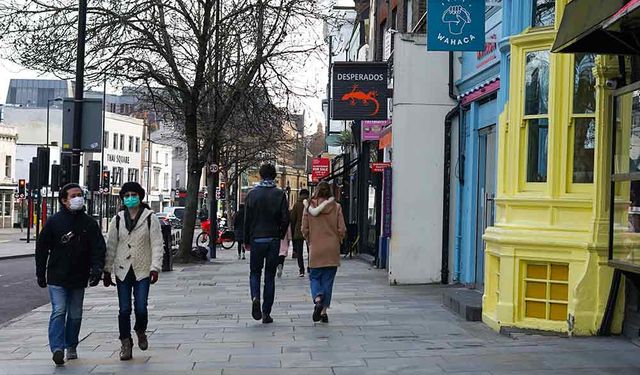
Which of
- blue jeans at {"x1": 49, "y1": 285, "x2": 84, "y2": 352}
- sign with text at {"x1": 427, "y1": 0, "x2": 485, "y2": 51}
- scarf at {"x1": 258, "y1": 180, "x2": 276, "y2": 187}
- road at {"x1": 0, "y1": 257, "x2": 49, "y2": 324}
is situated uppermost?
sign with text at {"x1": 427, "y1": 0, "x2": 485, "y2": 51}

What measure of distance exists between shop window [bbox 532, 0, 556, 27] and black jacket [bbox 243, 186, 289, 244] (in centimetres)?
358

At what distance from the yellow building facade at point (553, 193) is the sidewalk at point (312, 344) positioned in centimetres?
44

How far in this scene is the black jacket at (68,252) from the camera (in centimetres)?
772

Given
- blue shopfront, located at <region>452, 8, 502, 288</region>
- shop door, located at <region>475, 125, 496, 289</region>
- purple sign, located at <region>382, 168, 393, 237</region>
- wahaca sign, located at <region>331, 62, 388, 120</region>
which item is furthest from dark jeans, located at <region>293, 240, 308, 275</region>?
shop door, located at <region>475, 125, 496, 289</region>

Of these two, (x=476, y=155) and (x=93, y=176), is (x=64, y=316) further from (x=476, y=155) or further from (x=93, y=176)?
(x=93, y=176)

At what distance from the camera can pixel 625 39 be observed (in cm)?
725

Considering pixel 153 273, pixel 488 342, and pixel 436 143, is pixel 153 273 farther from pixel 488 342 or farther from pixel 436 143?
pixel 436 143

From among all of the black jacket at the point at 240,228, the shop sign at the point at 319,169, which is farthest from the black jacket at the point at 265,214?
the shop sign at the point at 319,169

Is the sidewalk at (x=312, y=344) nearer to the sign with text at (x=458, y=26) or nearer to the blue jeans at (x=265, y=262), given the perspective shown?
the blue jeans at (x=265, y=262)

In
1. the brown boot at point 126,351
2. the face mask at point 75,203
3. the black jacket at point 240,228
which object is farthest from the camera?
the black jacket at point 240,228

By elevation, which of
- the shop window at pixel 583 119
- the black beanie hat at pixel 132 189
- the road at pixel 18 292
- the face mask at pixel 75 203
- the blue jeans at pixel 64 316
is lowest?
the road at pixel 18 292

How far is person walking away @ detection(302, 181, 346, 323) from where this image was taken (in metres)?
10.2

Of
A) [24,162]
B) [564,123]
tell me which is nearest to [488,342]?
[564,123]

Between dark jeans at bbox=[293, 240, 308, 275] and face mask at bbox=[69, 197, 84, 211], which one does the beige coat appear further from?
dark jeans at bbox=[293, 240, 308, 275]
